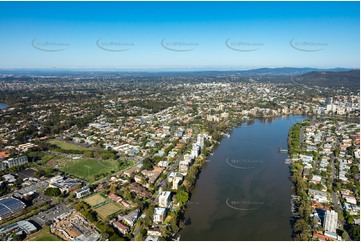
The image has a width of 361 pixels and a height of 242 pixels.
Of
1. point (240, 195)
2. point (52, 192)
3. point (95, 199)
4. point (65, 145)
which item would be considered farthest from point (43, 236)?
point (65, 145)

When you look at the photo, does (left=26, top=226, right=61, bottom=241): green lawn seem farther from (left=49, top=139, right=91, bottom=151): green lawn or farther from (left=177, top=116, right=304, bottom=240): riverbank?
(left=49, top=139, right=91, bottom=151): green lawn

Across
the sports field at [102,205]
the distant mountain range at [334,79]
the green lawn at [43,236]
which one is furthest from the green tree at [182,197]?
the distant mountain range at [334,79]

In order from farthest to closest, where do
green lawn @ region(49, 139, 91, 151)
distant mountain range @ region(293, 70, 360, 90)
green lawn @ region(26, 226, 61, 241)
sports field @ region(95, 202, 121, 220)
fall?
distant mountain range @ region(293, 70, 360, 90), green lawn @ region(49, 139, 91, 151), sports field @ region(95, 202, 121, 220), green lawn @ region(26, 226, 61, 241)

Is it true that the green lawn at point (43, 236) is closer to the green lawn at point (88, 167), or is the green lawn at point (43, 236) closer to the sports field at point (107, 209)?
the sports field at point (107, 209)

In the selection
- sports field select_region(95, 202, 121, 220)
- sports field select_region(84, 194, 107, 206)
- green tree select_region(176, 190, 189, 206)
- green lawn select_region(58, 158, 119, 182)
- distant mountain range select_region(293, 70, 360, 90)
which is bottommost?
sports field select_region(95, 202, 121, 220)

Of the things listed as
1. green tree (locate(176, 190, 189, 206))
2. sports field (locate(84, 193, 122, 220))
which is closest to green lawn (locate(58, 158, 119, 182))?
sports field (locate(84, 193, 122, 220))

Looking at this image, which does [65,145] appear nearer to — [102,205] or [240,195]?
[102,205]

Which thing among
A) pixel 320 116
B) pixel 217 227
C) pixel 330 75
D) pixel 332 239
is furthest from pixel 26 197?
pixel 330 75

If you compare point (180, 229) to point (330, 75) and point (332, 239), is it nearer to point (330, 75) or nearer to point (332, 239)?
point (332, 239)
